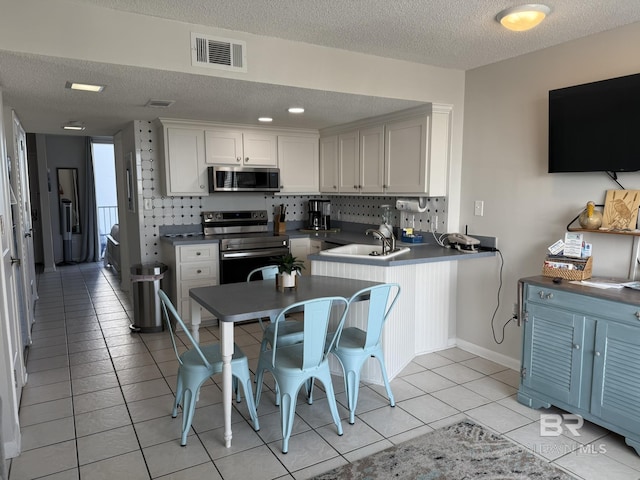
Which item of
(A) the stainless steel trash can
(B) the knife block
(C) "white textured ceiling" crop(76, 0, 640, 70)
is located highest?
(C) "white textured ceiling" crop(76, 0, 640, 70)

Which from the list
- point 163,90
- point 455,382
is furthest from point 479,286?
point 163,90

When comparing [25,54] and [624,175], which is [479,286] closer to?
[624,175]

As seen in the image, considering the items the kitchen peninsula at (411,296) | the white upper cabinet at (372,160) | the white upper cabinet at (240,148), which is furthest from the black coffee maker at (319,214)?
the kitchen peninsula at (411,296)

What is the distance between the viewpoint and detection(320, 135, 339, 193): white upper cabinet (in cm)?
495

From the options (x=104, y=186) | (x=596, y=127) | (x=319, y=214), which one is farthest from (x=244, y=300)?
(x=104, y=186)

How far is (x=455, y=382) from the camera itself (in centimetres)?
323

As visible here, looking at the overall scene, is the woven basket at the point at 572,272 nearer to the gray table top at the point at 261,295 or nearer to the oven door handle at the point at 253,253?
the gray table top at the point at 261,295

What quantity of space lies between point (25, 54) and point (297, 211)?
3.64m

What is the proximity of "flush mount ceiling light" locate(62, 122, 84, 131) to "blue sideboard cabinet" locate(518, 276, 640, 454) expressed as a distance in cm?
442

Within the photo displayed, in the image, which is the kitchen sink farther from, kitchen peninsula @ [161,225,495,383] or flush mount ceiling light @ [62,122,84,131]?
flush mount ceiling light @ [62,122,84,131]

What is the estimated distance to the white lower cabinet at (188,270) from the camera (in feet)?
14.3

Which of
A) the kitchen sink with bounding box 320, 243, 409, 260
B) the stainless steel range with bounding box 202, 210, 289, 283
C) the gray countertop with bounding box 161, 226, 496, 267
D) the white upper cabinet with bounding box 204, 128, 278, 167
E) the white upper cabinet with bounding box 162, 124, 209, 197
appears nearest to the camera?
the gray countertop with bounding box 161, 226, 496, 267

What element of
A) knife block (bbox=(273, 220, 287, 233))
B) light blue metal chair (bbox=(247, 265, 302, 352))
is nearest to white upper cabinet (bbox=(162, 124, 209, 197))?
knife block (bbox=(273, 220, 287, 233))

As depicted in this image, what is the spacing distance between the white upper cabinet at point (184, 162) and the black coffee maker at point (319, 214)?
1381mm
